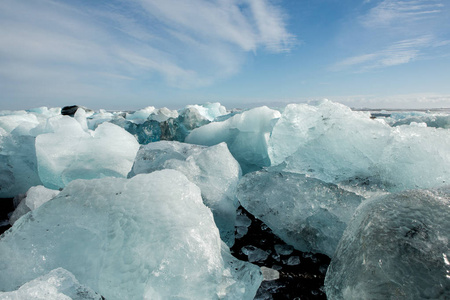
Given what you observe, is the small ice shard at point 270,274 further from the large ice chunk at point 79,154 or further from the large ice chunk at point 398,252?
the large ice chunk at point 79,154

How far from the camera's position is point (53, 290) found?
84cm

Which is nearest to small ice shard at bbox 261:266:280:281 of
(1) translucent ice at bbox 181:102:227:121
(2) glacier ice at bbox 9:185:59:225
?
(2) glacier ice at bbox 9:185:59:225

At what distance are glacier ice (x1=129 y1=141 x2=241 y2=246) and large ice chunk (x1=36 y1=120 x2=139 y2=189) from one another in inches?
20.6

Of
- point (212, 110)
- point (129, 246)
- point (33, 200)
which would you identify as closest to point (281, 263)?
point (129, 246)

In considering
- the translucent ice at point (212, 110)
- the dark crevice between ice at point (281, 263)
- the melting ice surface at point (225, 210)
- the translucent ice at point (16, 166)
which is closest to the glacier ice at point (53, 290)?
the melting ice surface at point (225, 210)

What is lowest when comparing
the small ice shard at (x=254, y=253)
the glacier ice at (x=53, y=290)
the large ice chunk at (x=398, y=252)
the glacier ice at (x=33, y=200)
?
the small ice shard at (x=254, y=253)

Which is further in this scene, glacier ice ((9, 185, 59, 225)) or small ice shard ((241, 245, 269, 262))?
glacier ice ((9, 185, 59, 225))

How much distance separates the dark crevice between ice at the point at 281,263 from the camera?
1.15 m

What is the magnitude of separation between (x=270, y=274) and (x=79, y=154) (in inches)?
85.1

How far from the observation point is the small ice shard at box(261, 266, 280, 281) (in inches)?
49.1

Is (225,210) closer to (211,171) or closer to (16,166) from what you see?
(211,171)

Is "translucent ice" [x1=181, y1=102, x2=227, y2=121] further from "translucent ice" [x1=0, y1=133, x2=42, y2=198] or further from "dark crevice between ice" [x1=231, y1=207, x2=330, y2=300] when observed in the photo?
"dark crevice between ice" [x1=231, y1=207, x2=330, y2=300]

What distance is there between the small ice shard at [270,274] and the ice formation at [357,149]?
2.86 feet

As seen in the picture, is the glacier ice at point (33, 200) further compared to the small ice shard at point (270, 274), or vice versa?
the glacier ice at point (33, 200)
